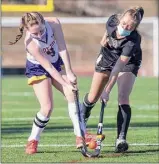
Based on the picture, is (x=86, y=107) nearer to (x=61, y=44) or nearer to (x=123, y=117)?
(x=123, y=117)

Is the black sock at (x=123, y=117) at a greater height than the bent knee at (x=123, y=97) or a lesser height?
lesser

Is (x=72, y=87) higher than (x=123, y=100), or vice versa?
(x=72, y=87)

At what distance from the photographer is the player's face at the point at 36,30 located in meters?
9.05

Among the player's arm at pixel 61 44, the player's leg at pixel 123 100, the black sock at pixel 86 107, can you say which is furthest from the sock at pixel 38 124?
the black sock at pixel 86 107

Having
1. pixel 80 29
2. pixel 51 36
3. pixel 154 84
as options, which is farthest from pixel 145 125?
pixel 80 29

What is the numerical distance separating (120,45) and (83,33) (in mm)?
31500

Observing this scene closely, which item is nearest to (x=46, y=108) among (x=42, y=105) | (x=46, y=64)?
(x=42, y=105)

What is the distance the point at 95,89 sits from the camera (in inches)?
398

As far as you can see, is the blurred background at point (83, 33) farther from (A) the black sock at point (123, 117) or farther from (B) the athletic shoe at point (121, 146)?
(B) the athletic shoe at point (121, 146)

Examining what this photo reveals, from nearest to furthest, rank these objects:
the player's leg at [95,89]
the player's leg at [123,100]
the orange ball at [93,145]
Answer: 1. the orange ball at [93,145]
2. the player's leg at [123,100]
3. the player's leg at [95,89]

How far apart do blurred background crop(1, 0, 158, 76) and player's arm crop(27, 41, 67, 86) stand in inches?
926

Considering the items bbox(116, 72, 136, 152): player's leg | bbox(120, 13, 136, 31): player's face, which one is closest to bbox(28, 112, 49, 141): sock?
bbox(116, 72, 136, 152): player's leg

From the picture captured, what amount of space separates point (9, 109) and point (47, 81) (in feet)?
24.0

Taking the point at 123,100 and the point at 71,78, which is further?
the point at 123,100
